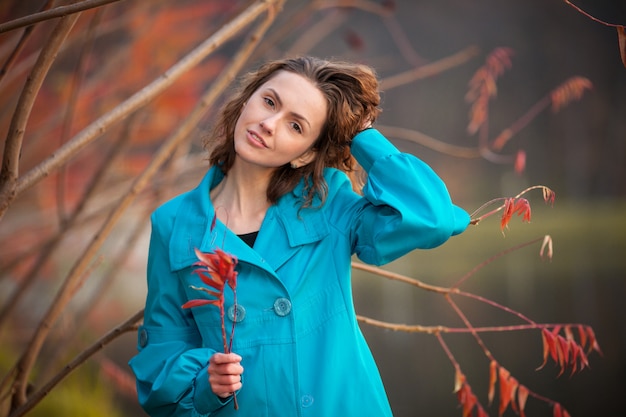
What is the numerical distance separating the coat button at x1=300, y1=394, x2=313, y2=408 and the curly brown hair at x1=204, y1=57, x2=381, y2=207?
352mm

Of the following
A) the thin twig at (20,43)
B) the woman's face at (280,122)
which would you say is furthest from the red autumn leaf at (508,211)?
the thin twig at (20,43)

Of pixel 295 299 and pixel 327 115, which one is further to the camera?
pixel 327 115

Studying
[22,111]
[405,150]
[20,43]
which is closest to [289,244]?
[22,111]

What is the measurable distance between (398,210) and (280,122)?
11.3 inches

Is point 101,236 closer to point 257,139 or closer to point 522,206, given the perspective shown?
point 257,139

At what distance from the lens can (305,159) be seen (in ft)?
5.02

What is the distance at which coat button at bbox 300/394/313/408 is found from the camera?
1349 mm

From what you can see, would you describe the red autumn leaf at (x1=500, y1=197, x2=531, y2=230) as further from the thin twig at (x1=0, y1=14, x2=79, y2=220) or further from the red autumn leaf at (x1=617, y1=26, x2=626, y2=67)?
the thin twig at (x1=0, y1=14, x2=79, y2=220)

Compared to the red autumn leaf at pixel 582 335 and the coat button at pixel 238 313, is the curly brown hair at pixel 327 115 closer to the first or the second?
the coat button at pixel 238 313

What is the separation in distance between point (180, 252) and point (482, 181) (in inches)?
399

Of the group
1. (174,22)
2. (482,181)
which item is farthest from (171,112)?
(482,181)

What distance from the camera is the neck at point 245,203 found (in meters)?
1.50

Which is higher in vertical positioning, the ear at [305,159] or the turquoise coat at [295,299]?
the ear at [305,159]

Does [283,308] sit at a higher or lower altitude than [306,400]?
higher
